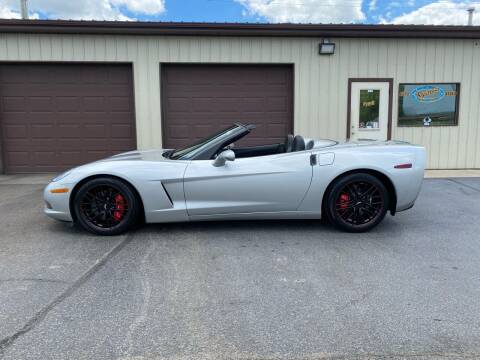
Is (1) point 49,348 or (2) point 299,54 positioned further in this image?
(2) point 299,54

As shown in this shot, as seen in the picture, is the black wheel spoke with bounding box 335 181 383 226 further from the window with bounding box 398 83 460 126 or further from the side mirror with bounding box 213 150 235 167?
the window with bounding box 398 83 460 126

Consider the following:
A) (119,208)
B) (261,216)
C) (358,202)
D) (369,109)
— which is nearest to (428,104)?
(369,109)

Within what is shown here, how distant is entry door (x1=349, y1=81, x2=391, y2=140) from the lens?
30.6 ft

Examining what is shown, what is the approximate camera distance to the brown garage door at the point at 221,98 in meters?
9.25

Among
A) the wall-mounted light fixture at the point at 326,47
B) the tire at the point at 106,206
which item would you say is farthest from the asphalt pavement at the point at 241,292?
the wall-mounted light fixture at the point at 326,47

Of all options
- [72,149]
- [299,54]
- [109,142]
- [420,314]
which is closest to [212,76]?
[299,54]

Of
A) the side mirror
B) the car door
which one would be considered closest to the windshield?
the car door

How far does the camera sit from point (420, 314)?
9.05 feet

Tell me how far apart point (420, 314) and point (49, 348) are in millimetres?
2360

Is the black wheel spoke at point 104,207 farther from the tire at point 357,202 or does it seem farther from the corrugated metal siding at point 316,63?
the corrugated metal siding at point 316,63

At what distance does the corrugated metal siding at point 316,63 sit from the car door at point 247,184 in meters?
5.05

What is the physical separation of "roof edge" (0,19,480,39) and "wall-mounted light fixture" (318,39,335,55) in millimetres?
159

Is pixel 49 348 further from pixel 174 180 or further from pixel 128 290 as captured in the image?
pixel 174 180

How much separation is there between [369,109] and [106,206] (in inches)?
272
